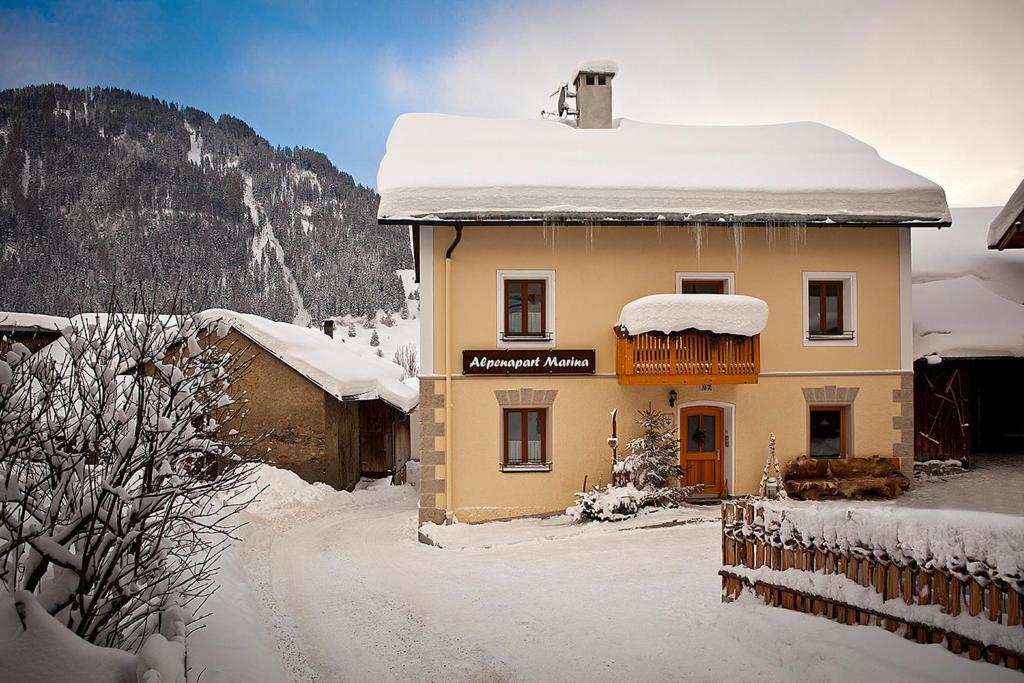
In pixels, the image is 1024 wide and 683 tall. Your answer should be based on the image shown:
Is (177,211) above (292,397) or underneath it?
above

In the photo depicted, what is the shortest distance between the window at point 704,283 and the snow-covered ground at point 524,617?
531 centimetres

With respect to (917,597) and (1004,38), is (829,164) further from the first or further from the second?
(917,597)

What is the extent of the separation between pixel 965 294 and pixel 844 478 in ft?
30.1

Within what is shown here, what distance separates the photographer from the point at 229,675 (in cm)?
638

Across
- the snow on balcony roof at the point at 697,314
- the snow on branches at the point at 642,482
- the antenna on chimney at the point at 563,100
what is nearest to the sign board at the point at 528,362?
the snow on balcony roof at the point at 697,314

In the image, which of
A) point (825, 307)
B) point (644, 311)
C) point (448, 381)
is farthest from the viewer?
point (825, 307)

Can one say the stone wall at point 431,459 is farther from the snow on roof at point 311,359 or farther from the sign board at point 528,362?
the snow on roof at point 311,359

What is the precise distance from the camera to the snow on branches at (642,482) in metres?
15.1

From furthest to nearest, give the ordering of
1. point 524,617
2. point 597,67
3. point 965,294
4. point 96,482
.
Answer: point 965,294
point 597,67
point 524,617
point 96,482

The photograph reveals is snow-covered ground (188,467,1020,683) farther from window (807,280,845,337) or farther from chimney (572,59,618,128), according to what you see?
chimney (572,59,618,128)

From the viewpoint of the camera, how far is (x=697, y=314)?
51.7ft

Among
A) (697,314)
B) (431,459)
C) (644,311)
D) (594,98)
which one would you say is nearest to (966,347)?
(697,314)

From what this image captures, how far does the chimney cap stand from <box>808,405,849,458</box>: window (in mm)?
10680

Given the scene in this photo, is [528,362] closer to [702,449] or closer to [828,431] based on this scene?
[702,449]
